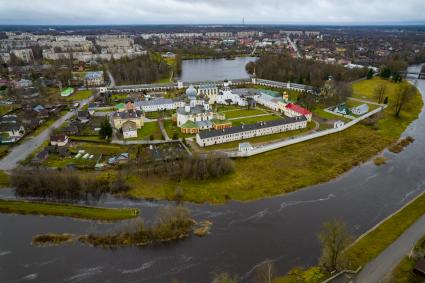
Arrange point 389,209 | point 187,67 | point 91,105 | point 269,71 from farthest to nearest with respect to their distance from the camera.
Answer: point 187,67 < point 269,71 < point 91,105 < point 389,209

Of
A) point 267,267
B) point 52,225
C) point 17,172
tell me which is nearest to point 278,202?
point 267,267

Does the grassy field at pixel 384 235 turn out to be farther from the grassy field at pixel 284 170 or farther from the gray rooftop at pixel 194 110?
the gray rooftop at pixel 194 110

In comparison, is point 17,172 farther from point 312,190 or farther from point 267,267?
point 312,190

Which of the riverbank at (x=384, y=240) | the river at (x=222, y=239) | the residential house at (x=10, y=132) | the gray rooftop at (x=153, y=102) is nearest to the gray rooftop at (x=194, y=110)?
the gray rooftop at (x=153, y=102)

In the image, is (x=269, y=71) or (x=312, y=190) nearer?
(x=312, y=190)

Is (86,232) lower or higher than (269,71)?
lower

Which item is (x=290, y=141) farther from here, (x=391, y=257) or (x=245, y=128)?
(x=391, y=257)
